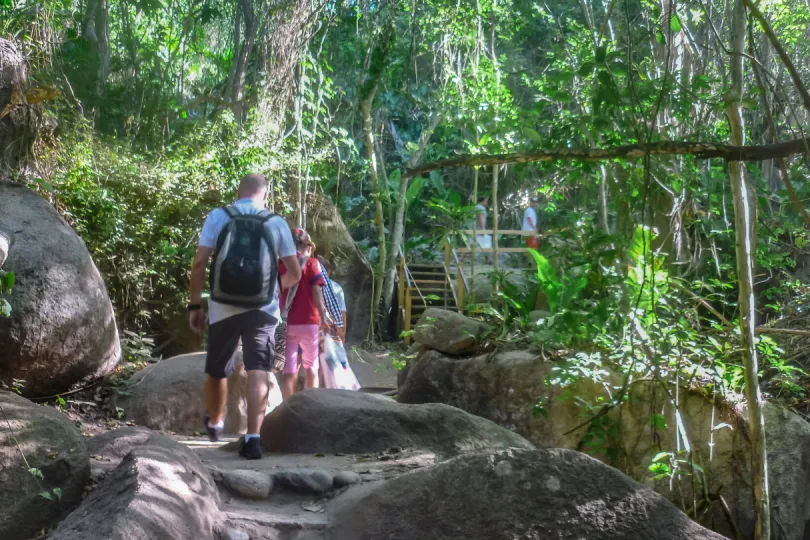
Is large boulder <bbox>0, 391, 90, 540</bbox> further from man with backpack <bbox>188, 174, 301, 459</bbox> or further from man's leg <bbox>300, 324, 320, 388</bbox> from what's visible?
man's leg <bbox>300, 324, 320, 388</bbox>

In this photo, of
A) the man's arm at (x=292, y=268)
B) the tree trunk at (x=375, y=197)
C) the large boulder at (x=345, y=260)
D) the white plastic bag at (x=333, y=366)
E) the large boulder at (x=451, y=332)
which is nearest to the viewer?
the man's arm at (x=292, y=268)

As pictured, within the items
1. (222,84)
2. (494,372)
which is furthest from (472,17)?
(494,372)

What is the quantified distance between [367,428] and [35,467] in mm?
2341

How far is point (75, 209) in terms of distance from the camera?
8.16 meters

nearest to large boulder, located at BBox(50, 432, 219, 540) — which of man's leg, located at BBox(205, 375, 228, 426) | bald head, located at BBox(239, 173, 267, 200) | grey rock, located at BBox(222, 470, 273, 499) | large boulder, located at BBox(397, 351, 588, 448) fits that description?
grey rock, located at BBox(222, 470, 273, 499)

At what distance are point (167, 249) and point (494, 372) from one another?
4127 mm

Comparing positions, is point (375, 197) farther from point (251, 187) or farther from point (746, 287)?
point (746, 287)

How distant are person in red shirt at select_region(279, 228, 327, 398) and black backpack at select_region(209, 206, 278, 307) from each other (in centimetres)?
200

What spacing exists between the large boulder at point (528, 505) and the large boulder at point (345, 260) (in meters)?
10.9

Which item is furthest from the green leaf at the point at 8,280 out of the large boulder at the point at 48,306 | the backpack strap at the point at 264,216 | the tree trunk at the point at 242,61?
the tree trunk at the point at 242,61

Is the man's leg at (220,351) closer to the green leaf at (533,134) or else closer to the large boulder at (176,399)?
the large boulder at (176,399)

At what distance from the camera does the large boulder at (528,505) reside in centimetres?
339

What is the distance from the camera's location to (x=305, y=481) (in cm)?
424

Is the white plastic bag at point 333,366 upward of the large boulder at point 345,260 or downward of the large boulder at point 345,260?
downward
